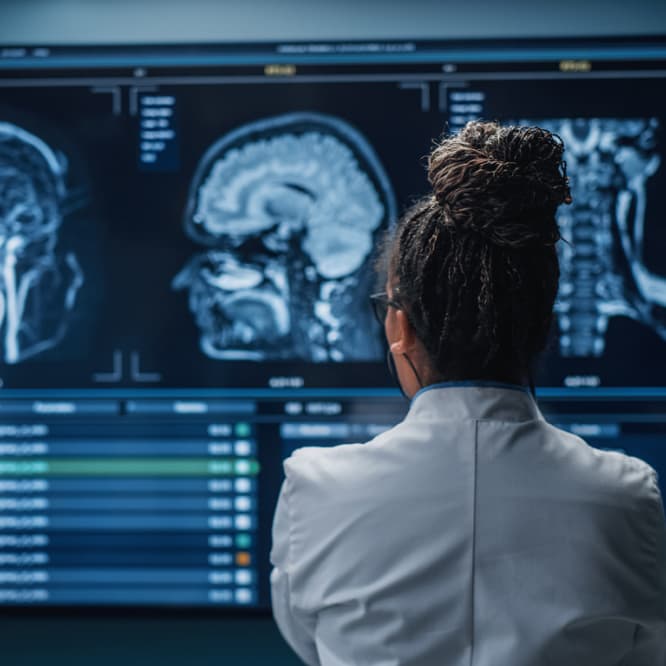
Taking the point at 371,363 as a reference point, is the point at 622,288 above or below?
above

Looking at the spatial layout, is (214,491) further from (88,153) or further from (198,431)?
A: (88,153)

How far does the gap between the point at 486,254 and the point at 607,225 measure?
3.45 ft

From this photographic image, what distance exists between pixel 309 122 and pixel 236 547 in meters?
0.95

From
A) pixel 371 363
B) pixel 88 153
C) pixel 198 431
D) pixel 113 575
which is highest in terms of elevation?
pixel 88 153

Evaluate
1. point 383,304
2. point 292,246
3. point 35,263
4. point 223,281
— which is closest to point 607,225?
point 292,246

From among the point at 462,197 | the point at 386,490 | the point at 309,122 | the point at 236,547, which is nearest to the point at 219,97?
the point at 309,122

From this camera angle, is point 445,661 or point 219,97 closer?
point 445,661

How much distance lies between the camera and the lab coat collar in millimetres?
909

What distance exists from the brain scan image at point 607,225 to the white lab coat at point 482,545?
38.7 inches

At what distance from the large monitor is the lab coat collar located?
935mm

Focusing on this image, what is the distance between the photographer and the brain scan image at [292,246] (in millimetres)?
1880

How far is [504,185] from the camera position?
90cm

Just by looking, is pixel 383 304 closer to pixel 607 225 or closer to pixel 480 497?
pixel 480 497

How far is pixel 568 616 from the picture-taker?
0.86 metres
